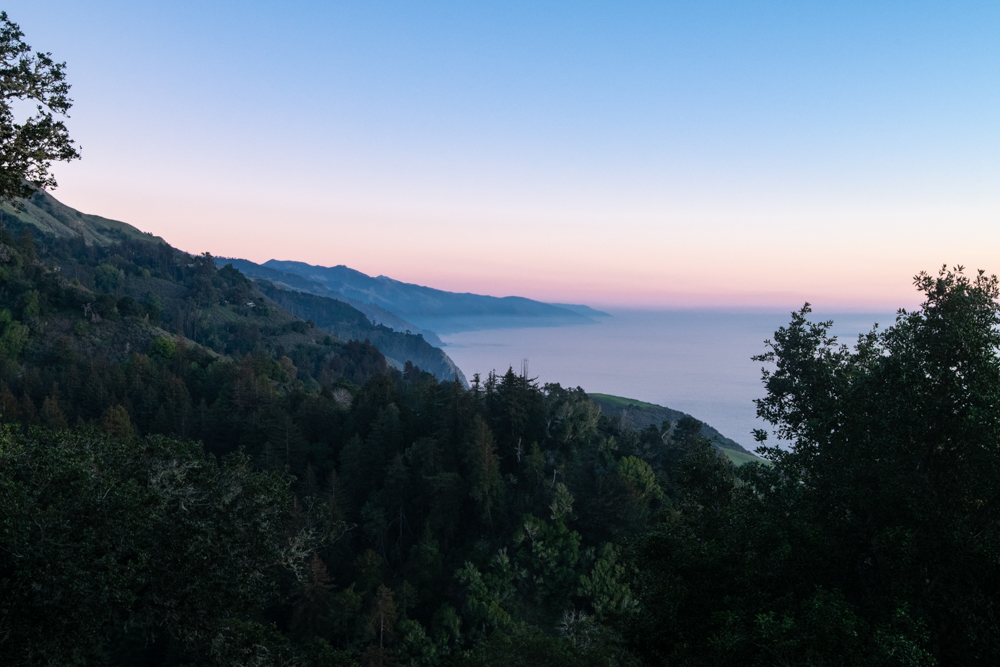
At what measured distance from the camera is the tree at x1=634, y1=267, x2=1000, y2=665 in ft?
26.0

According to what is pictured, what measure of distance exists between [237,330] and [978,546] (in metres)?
143

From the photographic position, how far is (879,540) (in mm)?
9055

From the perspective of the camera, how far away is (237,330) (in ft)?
436

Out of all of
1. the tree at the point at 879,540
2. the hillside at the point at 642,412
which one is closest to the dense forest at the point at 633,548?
the tree at the point at 879,540

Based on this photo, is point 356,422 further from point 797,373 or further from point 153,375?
point 797,373

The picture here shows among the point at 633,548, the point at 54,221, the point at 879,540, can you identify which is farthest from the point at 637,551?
the point at 54,221

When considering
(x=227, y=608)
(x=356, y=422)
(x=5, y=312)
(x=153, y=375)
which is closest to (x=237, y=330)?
(x=5, y=312)

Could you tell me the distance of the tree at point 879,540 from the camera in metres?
7.93

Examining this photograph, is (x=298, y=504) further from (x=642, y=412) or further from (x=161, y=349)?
(x=642, y=412)

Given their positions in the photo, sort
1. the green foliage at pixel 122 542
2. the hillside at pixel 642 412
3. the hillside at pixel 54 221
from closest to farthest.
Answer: the green foliage at pixel 122 542, the hillside at pixel 642 412, the hillside at pixel 54 221

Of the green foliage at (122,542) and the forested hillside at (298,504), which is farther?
the forested hillside at (298,504)

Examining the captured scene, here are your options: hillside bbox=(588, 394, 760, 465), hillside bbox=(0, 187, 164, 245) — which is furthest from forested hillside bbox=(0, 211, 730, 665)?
hillside bbox=(0, 187, 164, 245)

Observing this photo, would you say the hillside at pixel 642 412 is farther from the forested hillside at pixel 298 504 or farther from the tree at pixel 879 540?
the tree at pixel 879 540

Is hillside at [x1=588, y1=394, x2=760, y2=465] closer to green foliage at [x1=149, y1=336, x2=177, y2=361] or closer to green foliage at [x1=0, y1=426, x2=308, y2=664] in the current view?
green foliage at [x1=149, y1=336, x2=177, y2=361]
